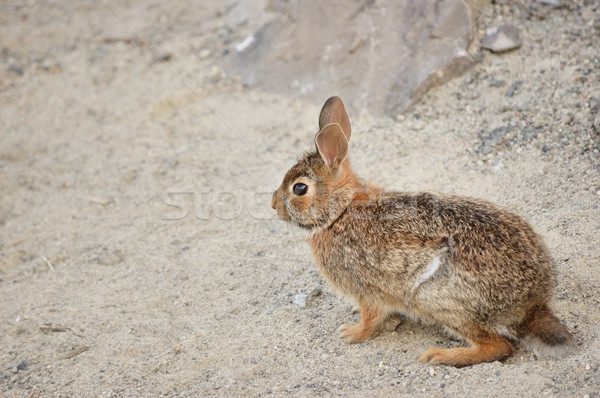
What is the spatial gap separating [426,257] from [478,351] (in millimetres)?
714

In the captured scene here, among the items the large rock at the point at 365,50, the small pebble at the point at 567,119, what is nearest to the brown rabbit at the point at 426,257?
the small pebble at the point at 567,119

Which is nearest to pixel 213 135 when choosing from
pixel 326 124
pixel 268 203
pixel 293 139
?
pixel 293 139

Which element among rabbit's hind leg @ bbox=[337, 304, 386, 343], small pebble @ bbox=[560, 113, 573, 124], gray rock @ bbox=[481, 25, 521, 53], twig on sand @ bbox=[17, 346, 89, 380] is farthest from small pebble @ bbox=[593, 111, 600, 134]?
twig on sand @ bbox=[17, 346, 89, 380]

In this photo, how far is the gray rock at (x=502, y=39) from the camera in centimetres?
696

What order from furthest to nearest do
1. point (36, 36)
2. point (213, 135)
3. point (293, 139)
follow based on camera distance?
point (36, 36)
point (213, 135)
point (293, 139)

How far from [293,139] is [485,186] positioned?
2734mm

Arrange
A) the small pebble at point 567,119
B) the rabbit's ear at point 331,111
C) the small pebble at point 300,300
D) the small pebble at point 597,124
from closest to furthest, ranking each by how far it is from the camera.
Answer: the rabbit's ear at point 331,111
the small pebble at point 300,300
the small pebble at point 597,124
the small pebble at point 567,119

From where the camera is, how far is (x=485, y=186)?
5.75 m

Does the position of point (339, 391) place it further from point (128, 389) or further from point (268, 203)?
point (268, 203)

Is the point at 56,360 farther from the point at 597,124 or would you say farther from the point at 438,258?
the point at 597,124

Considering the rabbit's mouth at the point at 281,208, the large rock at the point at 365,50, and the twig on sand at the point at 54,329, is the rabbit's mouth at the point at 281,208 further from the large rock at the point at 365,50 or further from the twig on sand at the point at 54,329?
the large rock at the point at 365,50

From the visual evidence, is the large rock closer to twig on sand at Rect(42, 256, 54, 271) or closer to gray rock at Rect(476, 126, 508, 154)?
gray rock at Rect(476, 126, 508, 154)

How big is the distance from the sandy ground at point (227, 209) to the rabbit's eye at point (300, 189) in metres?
1.08

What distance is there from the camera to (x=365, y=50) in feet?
25.0
